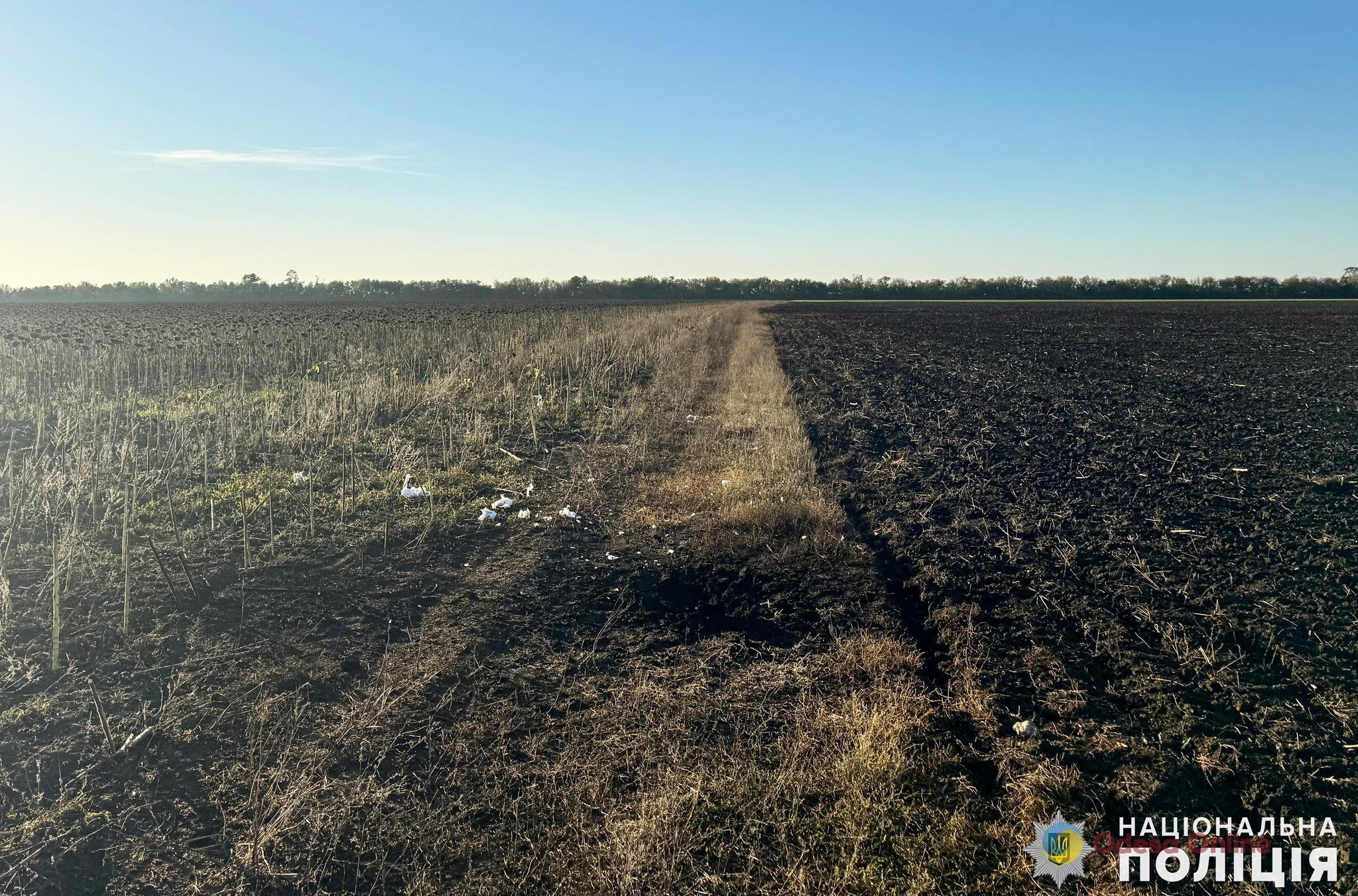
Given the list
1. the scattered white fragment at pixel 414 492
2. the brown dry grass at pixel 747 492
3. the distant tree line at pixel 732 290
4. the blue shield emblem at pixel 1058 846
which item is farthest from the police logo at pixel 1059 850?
the distant tree line at pixel 732 290

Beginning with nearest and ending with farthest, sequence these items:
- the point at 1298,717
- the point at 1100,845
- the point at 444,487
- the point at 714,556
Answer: the point at 1100,845 < the point at 1298,717 < the point at 714,556 < the point at 444,487

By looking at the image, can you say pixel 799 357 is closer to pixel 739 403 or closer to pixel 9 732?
pixel 739 403

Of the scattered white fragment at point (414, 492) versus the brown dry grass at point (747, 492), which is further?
the scattered white fragment at point (414, 492)

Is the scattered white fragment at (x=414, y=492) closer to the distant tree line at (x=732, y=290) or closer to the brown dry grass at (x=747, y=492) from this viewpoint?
the brown dry grass at (x=747, y=492)

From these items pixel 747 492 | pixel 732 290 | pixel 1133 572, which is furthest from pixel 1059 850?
pixel 732 290

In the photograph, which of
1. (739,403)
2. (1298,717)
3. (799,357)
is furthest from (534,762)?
(799,357)

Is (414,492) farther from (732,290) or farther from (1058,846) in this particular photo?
(732,290)

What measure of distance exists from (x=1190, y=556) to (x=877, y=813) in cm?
392

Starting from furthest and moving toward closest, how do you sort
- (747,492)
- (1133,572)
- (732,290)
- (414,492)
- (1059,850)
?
(732,290) < (747,492) < (414,492) < (1133,572) < (1059,850)

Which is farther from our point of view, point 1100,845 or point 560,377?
point 560,377

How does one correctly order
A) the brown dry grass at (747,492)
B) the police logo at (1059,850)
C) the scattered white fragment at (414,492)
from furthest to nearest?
1. the scattered white fragment at (414,492)
2. the brown dry grass at (747,492)
3. the police logo at (1059,850)

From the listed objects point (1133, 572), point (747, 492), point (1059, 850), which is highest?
point (747, 492)

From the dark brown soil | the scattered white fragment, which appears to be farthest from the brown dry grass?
the scattered white fragment

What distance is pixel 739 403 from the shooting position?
12875 mm
